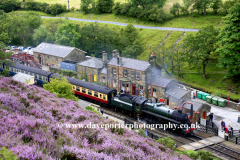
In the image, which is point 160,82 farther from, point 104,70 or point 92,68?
point 92,68

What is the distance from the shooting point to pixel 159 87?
36719 mm

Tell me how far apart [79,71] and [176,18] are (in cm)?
4478

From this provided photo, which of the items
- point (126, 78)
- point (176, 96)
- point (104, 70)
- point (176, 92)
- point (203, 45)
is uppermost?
point (203, 45)

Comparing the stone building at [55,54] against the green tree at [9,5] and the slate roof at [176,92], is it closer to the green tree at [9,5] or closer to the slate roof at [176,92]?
the slate roof at [176,92]

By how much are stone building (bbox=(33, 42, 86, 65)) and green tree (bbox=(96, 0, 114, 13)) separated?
44296mm

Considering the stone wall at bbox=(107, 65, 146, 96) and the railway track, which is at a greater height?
the stone wall at bbox=(107, 65, 146, 96)

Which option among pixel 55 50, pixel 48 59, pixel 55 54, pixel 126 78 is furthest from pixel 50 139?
pixel 48 59

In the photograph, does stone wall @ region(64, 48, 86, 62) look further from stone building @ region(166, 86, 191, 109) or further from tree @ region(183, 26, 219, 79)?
stone building @ region(166, 86, 191, 109)

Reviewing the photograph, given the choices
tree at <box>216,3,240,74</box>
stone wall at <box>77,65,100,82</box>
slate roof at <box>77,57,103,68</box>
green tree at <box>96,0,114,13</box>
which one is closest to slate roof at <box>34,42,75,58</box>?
stone wall at <box>77,65,100,82</box>

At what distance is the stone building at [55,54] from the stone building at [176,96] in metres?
29.3

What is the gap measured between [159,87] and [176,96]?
3.86 metres

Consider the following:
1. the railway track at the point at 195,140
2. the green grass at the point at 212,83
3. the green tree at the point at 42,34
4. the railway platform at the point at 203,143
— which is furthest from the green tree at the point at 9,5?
the railway platform at the point at 203,143

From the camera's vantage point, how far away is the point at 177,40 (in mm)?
63281

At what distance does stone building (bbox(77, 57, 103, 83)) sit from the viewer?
1759 inches
